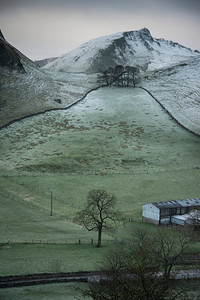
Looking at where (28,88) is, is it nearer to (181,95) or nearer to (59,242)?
(181,95)

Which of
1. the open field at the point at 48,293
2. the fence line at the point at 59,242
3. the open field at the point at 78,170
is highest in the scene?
the open field at the point at 48,293

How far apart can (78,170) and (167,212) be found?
107ft

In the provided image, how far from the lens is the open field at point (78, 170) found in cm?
5266

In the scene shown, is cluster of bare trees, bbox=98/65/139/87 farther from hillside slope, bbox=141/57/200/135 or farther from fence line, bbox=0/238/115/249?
fence line, bbox=0/238/115/249

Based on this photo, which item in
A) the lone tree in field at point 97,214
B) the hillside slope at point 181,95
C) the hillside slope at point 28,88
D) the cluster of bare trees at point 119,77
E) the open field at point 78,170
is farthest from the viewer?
the cluster of bare trees at point 119,77

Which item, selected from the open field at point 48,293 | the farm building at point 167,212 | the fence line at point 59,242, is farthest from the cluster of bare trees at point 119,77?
the open field at point 48,293

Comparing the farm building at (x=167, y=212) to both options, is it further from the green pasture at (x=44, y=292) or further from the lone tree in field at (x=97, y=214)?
the green pasture at (x=44, y=292)

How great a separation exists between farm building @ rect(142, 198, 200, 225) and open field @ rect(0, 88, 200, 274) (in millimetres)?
2751

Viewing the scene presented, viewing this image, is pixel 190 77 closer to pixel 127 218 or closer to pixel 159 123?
pixel 159 123

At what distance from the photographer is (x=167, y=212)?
68188 mm

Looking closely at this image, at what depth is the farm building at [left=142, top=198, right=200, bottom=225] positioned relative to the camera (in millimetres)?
67188

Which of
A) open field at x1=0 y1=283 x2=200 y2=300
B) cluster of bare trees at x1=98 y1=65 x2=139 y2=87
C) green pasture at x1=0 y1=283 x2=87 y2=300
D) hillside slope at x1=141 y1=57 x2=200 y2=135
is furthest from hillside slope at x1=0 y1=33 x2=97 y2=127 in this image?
open field at x1=0 y1=283 x2=200 y2=300

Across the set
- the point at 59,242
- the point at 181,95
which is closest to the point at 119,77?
the point at 181,95

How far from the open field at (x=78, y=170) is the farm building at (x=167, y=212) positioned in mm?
2751
